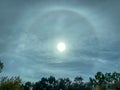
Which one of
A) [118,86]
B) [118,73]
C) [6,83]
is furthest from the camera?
[118,73]

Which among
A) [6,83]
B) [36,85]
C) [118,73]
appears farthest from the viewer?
[118,73]

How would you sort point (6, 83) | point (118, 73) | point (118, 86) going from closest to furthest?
point (6, 83), point (118, 86), point (118, 73)

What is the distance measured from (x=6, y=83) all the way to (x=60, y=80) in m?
92.2

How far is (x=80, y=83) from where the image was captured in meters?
130

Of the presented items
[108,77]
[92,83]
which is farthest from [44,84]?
[108,77]

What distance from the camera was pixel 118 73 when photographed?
419 ft

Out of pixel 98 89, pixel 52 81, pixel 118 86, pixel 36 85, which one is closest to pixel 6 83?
pixel 98 89

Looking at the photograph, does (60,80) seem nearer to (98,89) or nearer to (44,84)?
(44,84)

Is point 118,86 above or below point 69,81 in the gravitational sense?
below

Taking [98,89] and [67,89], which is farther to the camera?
[67,89]

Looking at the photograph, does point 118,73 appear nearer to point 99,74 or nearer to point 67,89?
point 99,74

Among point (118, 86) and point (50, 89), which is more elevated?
point (50, 89)

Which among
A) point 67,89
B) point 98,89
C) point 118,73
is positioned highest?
point 118,73

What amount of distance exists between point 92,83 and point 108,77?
28.6ft
